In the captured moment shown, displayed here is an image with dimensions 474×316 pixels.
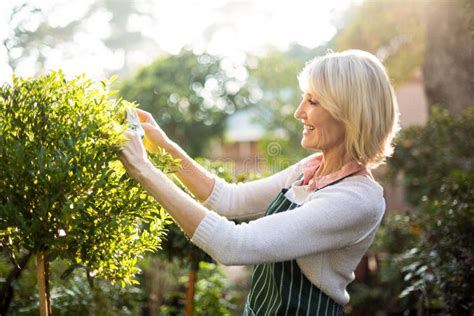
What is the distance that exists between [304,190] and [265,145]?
1405 centimetres

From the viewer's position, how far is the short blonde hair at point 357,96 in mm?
2256

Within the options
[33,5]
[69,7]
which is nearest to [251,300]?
[33,5]

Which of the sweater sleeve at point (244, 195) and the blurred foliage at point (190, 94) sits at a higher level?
the blurred foliage at point (190, 94)

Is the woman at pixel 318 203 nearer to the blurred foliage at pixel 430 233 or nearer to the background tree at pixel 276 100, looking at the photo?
the blurred foliage at pixel 430 233

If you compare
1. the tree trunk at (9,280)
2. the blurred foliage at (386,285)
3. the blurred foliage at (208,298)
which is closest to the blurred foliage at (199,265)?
the blurred foliage at (208,298)

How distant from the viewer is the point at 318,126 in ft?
7.73

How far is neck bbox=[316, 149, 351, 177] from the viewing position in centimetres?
246

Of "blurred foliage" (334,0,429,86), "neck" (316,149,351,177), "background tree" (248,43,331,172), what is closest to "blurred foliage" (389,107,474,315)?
"neck" (316,149,351,177)

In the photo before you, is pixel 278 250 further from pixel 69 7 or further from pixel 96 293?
pixel 69 7

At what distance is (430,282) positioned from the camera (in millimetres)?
4766

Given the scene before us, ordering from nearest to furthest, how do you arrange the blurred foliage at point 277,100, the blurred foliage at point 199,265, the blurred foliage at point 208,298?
the blurred foliage at point 199,265, the blurred foliage at point 208,298, the blurred foliage at point 277,100

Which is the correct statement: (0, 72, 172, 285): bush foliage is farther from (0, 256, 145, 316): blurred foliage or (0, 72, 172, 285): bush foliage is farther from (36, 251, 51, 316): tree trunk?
(0, 256, 145, 316): blurred foliage

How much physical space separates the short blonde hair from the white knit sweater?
0.49 feet

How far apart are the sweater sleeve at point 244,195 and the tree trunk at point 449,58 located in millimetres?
5940
